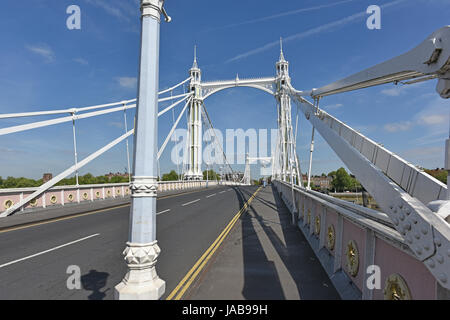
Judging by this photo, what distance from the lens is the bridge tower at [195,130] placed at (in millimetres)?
40438

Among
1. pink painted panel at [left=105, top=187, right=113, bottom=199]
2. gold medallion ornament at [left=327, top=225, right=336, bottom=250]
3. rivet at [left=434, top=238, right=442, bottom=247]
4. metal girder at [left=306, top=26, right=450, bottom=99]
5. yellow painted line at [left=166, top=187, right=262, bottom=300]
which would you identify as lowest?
yellow painted line at [left=166, top=187, right=262, bottom=300]

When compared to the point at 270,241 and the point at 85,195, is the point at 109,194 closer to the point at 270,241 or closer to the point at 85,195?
the point at 85,195

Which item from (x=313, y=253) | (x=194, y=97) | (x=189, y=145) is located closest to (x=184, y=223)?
(x=313, y=253)

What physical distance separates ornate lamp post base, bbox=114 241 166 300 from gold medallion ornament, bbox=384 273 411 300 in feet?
8.41

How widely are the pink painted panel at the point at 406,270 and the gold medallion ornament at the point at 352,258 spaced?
61 cm

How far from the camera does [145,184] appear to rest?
2.63 m

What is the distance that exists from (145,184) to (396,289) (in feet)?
9.74

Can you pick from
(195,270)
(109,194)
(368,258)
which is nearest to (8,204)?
(109,194)

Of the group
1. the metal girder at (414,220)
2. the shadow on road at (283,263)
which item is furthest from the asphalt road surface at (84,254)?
the metal girder at (414,220)

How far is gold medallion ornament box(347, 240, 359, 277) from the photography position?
3602mm

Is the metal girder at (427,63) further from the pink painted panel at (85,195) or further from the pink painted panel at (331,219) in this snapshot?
the pink painted panel at (85,195)

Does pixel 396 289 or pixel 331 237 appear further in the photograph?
pixel 331 237

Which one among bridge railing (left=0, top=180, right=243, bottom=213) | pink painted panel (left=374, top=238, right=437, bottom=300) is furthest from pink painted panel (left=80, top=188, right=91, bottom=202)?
pink painted panel (left=374, top=238, right=437, bottom=300)

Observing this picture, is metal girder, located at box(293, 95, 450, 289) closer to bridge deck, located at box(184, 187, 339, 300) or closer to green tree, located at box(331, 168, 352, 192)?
bridge deck, located at box(184, 187, 339, 300)
